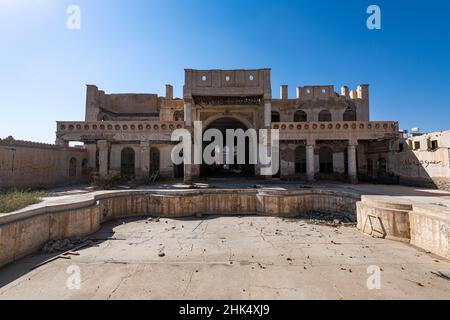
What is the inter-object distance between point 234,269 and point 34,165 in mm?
17229

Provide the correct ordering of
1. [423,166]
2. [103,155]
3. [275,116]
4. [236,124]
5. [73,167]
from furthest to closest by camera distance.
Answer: [236,124]
[275,116]
[73,167]
[103,155]
[423,166]

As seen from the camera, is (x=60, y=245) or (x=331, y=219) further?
(x=331, y=219)

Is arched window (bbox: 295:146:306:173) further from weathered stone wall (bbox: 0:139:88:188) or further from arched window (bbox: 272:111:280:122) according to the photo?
weathered stone wall (bbox: 0:139:88:188)

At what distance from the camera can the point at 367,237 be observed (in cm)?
847

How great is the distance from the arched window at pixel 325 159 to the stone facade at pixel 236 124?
0.03 meters

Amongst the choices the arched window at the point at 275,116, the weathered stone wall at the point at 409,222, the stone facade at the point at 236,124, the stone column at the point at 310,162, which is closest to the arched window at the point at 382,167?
the stone facade at the point at 236,124

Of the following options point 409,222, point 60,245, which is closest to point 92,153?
point 60,245

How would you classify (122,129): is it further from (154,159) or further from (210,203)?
(210,203)

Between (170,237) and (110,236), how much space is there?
8.84ft

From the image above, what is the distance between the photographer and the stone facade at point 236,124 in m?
17.6

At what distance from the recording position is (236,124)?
81.6 ft

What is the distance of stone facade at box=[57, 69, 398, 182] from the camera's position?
17.6 meters
